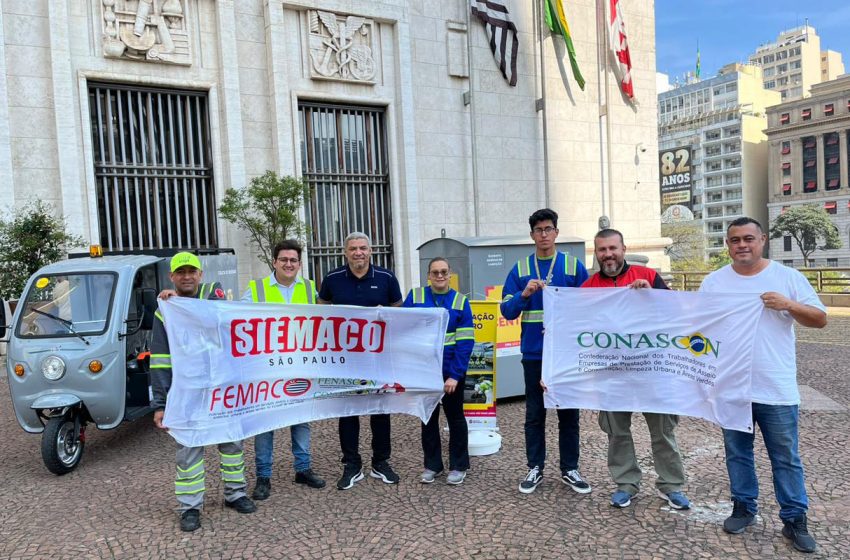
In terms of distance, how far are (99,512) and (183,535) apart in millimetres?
954

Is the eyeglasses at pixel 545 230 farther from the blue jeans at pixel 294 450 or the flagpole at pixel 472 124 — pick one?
the flagpole at pixel 472 124

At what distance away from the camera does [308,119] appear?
48.0ft

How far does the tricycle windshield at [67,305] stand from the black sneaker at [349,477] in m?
2.90

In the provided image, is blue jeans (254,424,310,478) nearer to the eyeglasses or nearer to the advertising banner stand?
the advertising banner stand

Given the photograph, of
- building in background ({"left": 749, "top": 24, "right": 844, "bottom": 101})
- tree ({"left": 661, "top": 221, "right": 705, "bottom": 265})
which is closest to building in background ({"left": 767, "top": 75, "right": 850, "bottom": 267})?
tree ({"left": 661, "top": 221, "right": 705, "bottom": 265})

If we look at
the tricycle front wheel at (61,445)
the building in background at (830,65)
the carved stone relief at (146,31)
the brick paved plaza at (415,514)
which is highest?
the building in background at (830,65)

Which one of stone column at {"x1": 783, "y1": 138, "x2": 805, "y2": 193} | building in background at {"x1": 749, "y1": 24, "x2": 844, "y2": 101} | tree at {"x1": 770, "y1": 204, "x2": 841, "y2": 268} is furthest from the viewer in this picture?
building in background at {"x1": 749, "y1": 24, "x2": 844, "y2": 101}

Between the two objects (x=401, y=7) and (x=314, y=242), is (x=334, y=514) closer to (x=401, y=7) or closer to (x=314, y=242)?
(x=314, y=242)

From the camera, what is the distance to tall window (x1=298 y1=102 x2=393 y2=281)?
1473 cm

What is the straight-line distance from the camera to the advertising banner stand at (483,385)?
5.83m

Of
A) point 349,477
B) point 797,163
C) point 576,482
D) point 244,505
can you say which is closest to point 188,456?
point 244,505

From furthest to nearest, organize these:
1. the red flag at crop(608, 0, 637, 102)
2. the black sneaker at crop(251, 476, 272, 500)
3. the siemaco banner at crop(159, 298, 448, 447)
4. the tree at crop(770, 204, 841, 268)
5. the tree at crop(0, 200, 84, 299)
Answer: the tree at crop(770, 204, 841, 268) → the red flag at crop(608, 0, 637, 102) → the tree at crop(0, 200, 84, 299) → the black sneaker at crop(251, 476, 272, 500) → the siemaco banner at crop(159, 298, 448, 447)

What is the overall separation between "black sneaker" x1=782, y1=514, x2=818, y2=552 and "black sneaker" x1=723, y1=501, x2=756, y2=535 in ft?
0.67

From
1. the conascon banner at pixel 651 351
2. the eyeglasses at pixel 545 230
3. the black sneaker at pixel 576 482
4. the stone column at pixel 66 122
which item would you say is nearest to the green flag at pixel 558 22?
the stone column at pixel 66 122
